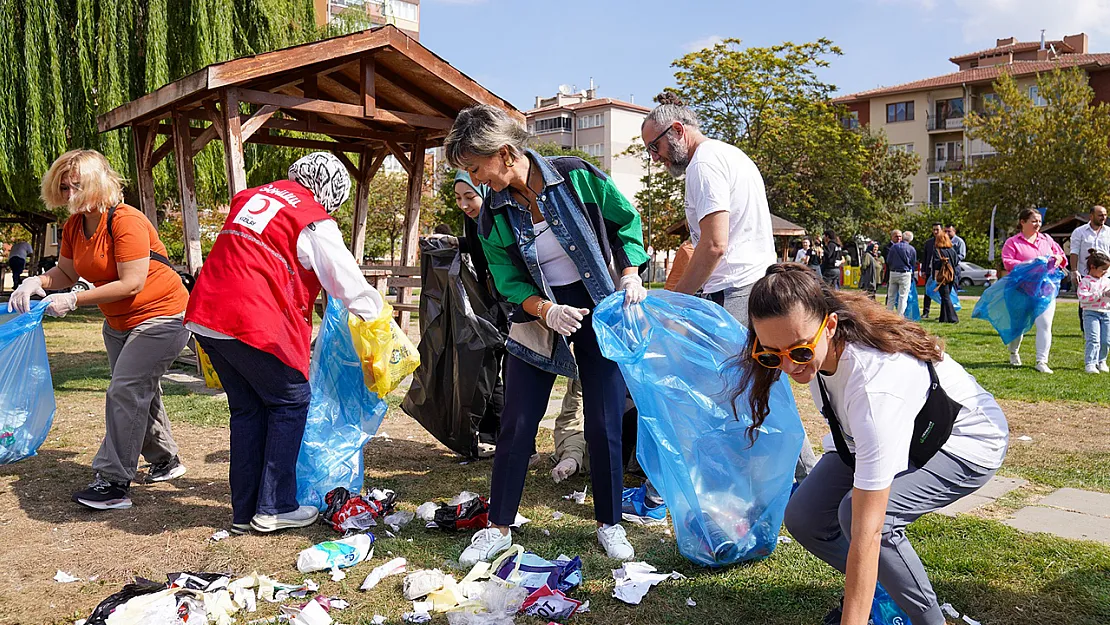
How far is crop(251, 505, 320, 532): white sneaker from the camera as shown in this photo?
3328mm

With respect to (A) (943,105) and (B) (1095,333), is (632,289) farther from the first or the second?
(A) (943,105)

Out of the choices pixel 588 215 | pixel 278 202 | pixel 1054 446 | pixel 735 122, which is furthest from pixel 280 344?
pixel 735 122

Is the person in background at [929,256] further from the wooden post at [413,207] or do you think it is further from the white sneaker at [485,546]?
the white sneaker at [485,546]

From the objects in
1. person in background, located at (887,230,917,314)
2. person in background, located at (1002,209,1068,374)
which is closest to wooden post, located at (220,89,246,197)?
person in background, located at (1002,209,1068,374)

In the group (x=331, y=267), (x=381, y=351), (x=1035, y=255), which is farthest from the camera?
(x=1035, y=255)

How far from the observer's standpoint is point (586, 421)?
3143 millimetres

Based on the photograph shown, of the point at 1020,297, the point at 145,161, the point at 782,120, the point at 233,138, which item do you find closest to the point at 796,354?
the point at 233,138

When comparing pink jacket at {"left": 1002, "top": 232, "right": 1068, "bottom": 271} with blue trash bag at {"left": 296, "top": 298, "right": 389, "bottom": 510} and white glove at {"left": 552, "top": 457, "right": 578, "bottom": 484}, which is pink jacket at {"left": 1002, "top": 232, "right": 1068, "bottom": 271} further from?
blue trash bag at {"left": 296, "top": 298, "right": 389, "bottom": 510}

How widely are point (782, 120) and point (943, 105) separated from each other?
23.1 meters

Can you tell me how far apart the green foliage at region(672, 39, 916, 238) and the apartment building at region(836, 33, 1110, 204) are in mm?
15558

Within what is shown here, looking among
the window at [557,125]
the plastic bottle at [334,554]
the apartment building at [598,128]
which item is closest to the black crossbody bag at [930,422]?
the plastic bottle at [334,554]

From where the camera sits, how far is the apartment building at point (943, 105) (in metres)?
46.1

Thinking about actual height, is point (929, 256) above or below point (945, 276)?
above

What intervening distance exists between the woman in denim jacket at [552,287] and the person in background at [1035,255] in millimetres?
5912
